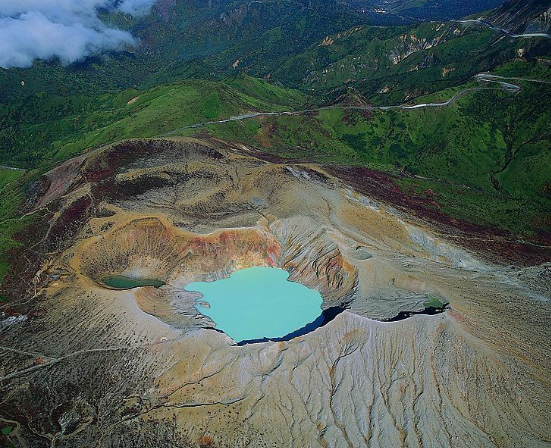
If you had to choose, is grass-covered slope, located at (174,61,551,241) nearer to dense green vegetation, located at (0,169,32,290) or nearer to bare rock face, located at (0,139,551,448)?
bare rock face, located at (0,139,551,448)

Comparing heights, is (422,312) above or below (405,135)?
below

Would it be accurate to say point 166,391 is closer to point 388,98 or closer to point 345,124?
point 345,124

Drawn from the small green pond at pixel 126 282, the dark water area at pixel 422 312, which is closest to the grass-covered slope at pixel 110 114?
the small green pond at pixel 126 282

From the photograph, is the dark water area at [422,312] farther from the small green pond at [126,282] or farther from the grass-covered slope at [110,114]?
the grass-covered slope at [110,114]

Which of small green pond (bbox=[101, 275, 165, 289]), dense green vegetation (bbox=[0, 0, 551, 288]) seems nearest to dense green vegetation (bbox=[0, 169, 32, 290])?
dense green vegetation (bbox=[0, 0, 551, 288])

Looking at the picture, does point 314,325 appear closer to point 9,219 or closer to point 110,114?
point 9,219

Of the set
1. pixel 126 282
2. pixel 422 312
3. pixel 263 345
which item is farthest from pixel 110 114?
pixel 422 312
